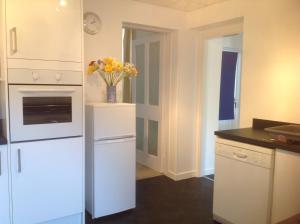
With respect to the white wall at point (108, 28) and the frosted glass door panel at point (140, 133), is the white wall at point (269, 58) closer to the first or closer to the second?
the white wall at point (108, 28)

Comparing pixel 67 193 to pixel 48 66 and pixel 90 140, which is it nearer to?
pixel 90 140

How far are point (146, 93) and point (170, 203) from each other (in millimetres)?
1829

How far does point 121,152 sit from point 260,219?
1.40m

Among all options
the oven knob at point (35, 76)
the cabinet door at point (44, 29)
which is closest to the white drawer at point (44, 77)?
the oven knob at point (35, 76)

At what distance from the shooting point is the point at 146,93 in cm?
432

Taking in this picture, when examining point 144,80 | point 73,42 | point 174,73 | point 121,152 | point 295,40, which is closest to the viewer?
point 73,42

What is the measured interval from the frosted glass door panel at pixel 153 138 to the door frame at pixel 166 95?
0.49 ft

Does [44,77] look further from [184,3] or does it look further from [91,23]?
[184,3]

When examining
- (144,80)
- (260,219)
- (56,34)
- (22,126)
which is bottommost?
(260,219)

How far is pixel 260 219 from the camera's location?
2.25 m

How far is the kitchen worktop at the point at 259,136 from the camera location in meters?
2.09

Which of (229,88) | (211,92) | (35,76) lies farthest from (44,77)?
(229,88)

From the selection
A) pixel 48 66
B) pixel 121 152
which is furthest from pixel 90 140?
pixel 48 66

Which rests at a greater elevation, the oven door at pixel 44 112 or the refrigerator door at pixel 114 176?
the oven door at pixel 44 112
